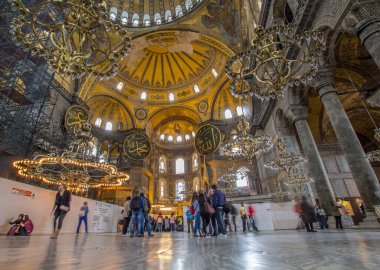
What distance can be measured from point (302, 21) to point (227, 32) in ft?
36.9

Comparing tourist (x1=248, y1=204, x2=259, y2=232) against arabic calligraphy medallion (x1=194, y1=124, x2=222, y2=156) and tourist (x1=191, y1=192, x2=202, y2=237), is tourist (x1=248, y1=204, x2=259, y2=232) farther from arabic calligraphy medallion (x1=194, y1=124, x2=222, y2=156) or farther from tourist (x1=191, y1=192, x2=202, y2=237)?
arabic calligraphy medallion (x1=194, y1=124, x2=222, y2=156)

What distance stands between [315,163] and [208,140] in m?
8.84

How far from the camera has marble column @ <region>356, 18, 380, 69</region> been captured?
14.6 ft

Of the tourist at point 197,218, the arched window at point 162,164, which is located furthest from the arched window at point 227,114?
the tourist at point 197,218

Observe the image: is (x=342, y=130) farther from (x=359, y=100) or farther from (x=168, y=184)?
(x=168, y=184)

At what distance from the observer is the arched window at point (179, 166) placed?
25.0 meters

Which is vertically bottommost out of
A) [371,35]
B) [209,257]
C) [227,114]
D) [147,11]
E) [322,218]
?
[209,257]

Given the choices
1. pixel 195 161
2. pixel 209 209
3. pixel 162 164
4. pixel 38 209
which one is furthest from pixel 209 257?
pixel 162 164

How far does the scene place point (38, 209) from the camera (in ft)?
25.3

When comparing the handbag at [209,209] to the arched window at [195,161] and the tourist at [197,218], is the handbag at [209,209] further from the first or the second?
the arched window at [195,161]

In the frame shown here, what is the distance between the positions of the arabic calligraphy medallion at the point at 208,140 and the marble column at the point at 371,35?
11.4m

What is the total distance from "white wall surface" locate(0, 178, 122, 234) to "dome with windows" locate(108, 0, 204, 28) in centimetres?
1633

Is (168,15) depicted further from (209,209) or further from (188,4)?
(209,209)

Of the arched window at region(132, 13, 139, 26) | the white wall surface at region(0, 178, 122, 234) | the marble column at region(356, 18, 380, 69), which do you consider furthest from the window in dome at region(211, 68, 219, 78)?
the marble column at region(356, 18, 380, 69)
